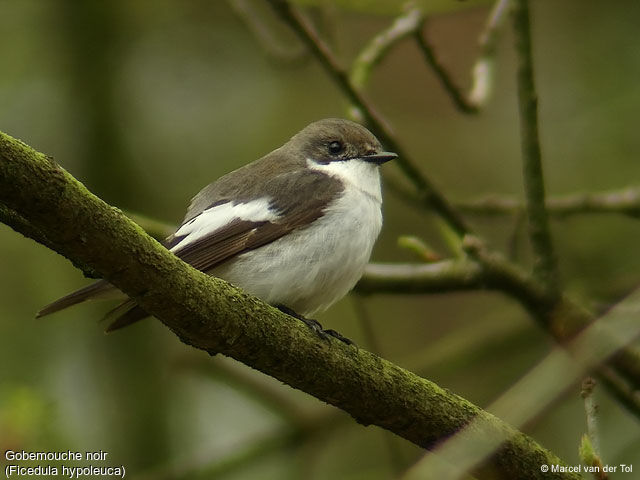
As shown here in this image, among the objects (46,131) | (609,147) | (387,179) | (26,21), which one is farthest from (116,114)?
(609,147)

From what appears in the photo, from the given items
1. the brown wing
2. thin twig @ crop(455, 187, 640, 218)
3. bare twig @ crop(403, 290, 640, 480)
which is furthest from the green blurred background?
the brown wing

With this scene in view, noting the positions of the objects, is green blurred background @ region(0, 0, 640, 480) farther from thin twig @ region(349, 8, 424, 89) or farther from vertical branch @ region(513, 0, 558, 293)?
vertical branch @ region(513, 0, 558, 293)

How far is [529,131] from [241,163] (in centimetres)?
367

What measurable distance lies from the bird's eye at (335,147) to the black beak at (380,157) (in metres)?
0.27

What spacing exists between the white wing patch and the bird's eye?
2.76ft

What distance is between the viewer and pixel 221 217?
→ 13.7 feet

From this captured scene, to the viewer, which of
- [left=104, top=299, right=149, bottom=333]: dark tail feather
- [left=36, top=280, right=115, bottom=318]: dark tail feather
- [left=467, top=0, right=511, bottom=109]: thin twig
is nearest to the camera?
[left=36, top=280, right=115, bottom=318]: dark tail feather

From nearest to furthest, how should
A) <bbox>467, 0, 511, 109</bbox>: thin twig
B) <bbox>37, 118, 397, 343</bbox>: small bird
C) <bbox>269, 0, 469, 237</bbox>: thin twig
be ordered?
<bbox>37, 118, 397, 343</bbox>: small bird < <bbox>269, 0, 469, 237</bbox>: thin twig < <bbox>467, 0, 511, 109</bbox>: thin twig

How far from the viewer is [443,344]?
243 inches

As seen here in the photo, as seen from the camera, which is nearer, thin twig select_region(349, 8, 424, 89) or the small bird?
the small bird

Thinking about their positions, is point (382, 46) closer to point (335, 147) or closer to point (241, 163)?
point (335, 147)

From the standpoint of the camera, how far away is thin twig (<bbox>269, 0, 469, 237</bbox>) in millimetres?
4246

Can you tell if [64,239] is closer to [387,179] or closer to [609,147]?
[387,179]

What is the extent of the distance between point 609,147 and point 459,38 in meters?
2.19
